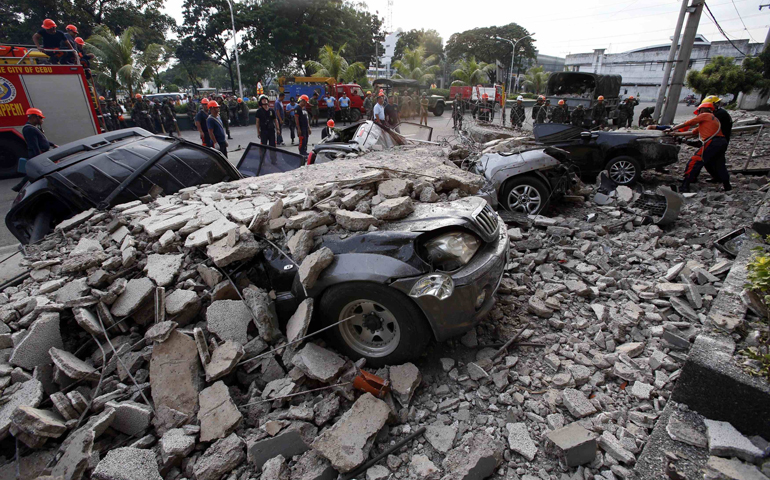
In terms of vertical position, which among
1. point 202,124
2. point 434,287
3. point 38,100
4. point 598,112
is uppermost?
point 38,100

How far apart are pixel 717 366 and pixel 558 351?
1050 millimetres

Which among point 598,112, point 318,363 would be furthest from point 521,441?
point 598,112

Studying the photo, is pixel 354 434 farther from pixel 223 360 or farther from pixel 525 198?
pixel 525 198

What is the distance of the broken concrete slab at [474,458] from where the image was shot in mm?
1928

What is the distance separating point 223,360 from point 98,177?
9.71 feet

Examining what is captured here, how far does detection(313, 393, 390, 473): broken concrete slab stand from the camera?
2000mm

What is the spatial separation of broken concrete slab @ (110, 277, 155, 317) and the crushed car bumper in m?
1.85

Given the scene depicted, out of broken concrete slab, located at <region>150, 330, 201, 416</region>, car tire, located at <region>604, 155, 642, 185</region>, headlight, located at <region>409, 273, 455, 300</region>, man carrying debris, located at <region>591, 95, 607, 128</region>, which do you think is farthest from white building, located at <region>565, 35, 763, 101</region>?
broken concrete slab, located at <region>150, 330, 201, 416</region>

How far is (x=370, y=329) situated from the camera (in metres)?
2.70

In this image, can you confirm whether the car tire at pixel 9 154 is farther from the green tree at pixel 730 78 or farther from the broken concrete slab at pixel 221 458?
the green tree at pixel 730 78

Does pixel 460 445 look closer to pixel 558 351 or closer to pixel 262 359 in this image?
pixel 558 351

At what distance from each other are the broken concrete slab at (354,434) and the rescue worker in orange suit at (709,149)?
7.04 meters

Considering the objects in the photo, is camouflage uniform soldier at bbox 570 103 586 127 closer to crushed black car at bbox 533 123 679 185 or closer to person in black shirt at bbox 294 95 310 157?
crushed black car at bbox 533 123 679 185

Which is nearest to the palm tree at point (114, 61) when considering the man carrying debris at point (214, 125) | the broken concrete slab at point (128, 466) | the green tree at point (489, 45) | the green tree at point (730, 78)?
the man carrying debris at point (214, 125)
